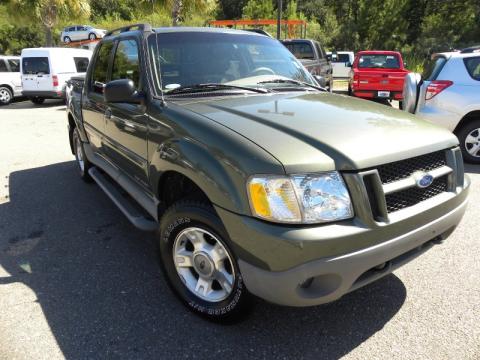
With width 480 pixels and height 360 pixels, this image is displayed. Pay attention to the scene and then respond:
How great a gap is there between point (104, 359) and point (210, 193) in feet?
3.75

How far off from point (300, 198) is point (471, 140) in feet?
18.0

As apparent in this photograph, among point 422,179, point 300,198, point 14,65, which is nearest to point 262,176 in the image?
point 300,198

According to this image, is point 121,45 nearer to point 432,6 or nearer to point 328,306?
point 328,306

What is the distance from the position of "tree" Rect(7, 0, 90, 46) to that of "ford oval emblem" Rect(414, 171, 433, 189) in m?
22.1

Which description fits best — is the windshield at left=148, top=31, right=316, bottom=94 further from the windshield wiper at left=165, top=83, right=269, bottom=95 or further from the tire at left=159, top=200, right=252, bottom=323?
the tire at left=159, top=200, right=252, bottom=323

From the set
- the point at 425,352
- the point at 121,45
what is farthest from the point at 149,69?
the point at 425,352

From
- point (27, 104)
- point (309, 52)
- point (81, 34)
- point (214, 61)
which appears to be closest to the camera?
→ point (214, 61)

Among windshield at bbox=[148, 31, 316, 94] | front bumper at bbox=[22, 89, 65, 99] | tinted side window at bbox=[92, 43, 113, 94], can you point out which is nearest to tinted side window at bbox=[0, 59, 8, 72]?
front bumper at bbox=[22, 89, 65, 99]

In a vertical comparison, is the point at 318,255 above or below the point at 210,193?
below

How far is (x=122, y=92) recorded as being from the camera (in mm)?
2926

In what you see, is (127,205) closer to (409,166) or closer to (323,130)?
(323,130)

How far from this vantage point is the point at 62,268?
3379 mm

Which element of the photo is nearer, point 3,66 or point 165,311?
point 165,311

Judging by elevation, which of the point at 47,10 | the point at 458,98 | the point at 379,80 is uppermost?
the point at 47,10
